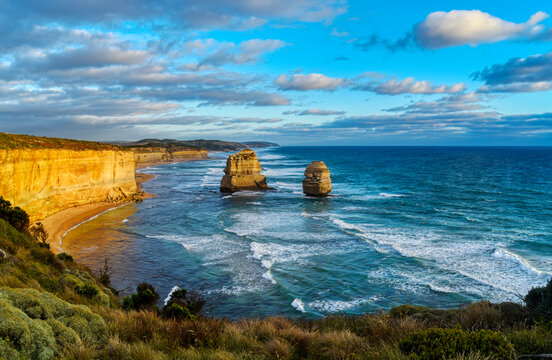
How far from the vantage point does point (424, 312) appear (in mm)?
10523

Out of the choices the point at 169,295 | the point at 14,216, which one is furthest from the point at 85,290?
the point at 14,216

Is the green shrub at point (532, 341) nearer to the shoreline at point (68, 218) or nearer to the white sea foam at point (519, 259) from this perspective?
the white sea foam at point (519, 259)

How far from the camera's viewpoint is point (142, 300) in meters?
15.7

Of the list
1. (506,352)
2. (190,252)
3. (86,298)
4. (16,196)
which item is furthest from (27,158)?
(506,352)

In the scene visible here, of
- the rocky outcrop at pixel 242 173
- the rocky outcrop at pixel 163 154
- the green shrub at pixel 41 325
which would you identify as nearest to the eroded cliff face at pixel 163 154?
the rocky outcrop at pixel 163 154

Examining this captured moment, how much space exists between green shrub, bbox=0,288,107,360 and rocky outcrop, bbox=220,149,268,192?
43.8 m

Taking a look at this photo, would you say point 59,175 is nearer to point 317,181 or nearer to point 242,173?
point 242,173

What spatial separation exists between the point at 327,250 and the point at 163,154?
129008mm

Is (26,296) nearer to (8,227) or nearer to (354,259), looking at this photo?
(8,227)

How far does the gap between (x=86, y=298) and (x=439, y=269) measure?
17.7m

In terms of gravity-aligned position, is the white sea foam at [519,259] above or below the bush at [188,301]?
above

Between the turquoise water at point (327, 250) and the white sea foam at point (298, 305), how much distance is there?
0.05 metres

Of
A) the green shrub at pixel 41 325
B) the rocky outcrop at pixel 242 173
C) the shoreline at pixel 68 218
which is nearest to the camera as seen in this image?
the green shrub at pixel 41 325

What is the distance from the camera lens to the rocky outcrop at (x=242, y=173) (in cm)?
5216
